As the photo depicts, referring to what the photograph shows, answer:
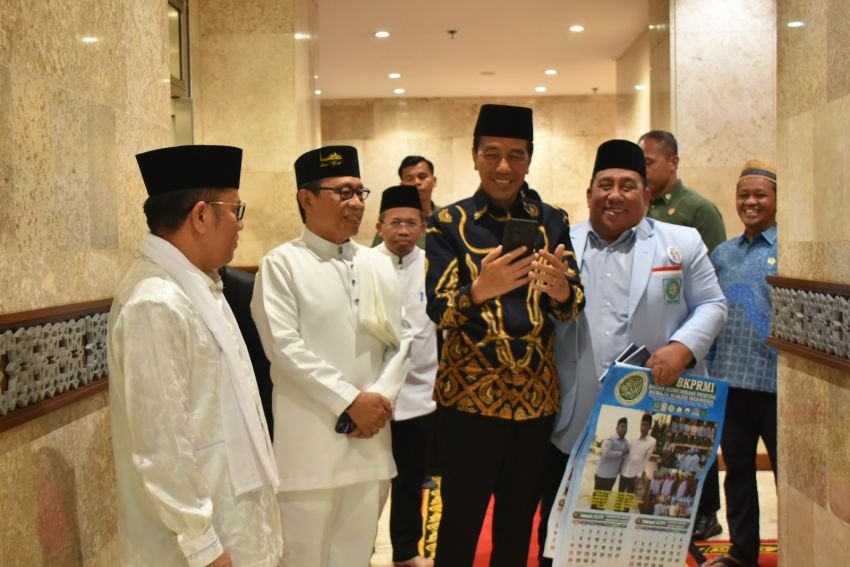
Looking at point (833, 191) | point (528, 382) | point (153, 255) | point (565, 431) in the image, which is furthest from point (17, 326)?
point (833, 191)

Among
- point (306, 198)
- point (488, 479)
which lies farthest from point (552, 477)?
point (306, 198)

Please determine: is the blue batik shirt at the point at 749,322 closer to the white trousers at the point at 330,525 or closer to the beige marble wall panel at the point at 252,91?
the white trousers at the point at 330,525

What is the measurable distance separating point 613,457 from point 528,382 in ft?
1.16

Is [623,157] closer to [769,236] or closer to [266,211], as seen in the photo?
[769,236]

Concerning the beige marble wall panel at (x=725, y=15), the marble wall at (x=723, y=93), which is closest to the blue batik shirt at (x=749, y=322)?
the marble wall at (x=723, y=93)

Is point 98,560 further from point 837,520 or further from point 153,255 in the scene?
point 837,520

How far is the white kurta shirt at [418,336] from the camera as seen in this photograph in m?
3.99

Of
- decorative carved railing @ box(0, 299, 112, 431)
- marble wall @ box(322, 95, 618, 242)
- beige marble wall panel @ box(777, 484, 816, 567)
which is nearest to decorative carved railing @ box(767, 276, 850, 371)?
beige marble wall panel @ box(777, 484, 816, 567)

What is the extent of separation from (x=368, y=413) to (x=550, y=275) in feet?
2.51

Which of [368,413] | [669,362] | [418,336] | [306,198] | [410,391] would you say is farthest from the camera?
[418,336]

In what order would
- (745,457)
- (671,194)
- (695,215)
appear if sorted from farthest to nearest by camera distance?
(671,194), (695,215), (745,457)

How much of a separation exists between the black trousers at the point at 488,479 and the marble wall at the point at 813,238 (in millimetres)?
827

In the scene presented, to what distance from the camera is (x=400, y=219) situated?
13.8ft

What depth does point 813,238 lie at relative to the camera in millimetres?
2611
